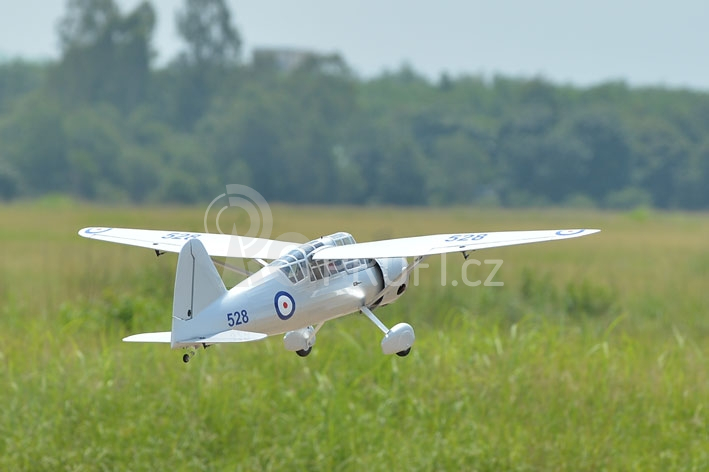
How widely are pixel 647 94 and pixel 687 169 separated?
31.0 m

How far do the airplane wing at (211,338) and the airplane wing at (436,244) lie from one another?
43 cm

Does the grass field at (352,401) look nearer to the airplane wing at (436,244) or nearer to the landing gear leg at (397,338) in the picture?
the airplane wing at (436,244)

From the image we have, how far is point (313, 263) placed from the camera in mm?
4094

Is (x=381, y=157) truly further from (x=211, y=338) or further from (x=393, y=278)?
(x=211, y=338)

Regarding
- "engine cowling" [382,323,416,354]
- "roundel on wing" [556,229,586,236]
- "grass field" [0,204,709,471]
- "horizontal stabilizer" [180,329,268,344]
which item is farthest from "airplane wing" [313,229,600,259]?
"grass field" [0,204,709,471]

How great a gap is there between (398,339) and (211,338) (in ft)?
2.47

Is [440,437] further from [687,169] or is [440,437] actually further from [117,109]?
[117,109]

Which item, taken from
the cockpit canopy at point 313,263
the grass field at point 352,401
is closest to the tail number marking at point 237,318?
the cockpit canopy at point 313,263

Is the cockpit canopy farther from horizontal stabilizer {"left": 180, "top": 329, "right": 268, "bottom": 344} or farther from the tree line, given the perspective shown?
the tree line

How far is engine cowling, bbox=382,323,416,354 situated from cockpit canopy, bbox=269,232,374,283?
36 cm

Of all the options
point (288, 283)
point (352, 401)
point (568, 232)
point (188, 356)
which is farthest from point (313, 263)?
point (352, 401)

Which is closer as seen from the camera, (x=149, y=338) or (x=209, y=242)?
(x=149, y=338)

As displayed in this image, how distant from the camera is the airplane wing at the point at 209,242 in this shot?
4246mm

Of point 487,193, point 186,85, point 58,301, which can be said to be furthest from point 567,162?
point 186,85
